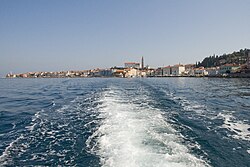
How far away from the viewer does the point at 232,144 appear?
25.2ft

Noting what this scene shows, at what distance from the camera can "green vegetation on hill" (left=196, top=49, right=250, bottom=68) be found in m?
152

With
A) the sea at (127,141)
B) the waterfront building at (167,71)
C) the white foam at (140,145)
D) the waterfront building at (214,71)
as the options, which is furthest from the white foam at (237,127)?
the waterfront building at (167,71)

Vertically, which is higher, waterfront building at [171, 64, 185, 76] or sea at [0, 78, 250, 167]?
waterfront building at [171, 64, 185, 76]

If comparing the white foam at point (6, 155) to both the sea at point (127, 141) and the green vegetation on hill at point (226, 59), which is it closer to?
the sea at point (127, 141)

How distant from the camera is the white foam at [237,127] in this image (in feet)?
28.1

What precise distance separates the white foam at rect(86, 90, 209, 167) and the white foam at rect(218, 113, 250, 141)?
9.18ft

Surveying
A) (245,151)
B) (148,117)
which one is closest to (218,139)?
(245,151)

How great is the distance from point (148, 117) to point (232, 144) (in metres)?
4.63

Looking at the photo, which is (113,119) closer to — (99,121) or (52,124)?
(99,121)

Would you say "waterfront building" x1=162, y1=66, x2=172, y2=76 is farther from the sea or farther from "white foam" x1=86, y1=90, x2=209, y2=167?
"white foam" x1=86, y1=90, x2=209, y2=167

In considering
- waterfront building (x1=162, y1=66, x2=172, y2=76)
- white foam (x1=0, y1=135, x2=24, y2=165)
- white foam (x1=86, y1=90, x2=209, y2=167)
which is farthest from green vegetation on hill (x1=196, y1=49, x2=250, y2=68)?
white foam (x1=0, y1=135, x2=24, y2=165)

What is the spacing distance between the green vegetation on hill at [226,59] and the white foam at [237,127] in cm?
15688

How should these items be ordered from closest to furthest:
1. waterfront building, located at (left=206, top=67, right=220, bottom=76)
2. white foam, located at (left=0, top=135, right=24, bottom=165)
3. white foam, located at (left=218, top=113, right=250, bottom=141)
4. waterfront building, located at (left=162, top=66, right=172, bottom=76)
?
white foam, located at (left=0, top=135, right=24, bottom=165) → white foam, located at (left=218, top=113, right=250, bottom=141) → waterfront building, located at (left=206, top=67, right=220, bottom=76) → waterfront building, located at (left=162, top=66, right=172, bottom=76)

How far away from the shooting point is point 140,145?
7.08m
